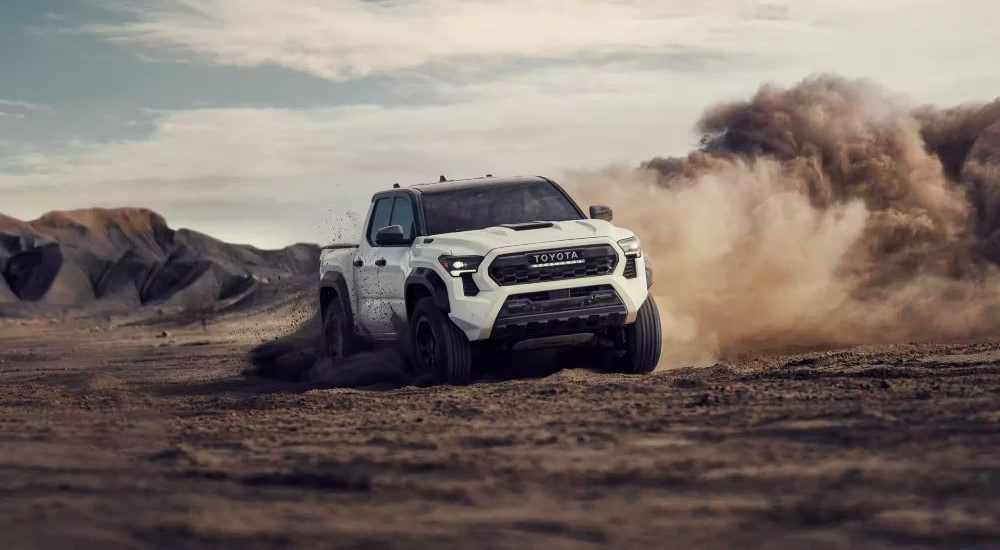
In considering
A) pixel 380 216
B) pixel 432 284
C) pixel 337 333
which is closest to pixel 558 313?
pixel 432 284

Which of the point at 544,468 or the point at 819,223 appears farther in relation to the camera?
the point at 819,223

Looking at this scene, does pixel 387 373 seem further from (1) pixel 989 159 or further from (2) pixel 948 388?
(1) pixel 989 159

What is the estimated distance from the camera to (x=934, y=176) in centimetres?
2386

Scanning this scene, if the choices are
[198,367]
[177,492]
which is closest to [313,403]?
[177,492]

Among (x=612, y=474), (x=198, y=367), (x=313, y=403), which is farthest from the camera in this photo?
(x=198, y=367)

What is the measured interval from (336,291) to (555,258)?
343 centimetres

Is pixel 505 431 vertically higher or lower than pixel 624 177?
lower

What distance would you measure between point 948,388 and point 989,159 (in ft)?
55.6

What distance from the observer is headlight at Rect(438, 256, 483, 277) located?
37.6ft

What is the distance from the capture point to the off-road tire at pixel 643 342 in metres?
12.1

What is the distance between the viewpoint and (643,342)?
12.1 metres

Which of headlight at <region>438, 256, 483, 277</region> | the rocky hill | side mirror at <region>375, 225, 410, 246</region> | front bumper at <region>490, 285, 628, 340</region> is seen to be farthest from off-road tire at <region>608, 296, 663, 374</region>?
the rocky hill

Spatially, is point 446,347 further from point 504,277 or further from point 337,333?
point 337,333

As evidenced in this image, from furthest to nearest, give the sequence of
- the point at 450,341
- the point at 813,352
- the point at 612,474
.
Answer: the point at 813,352, the point at 450,341, the point at 612,474
